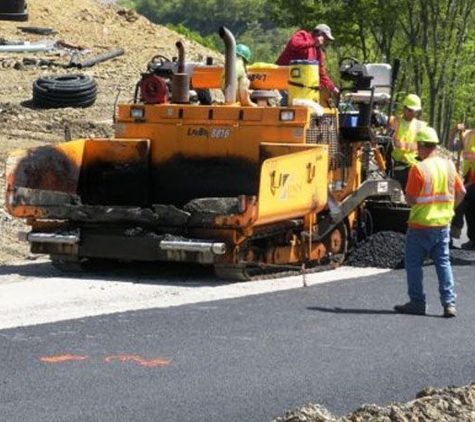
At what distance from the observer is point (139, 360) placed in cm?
923

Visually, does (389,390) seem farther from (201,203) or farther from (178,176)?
(178,176)

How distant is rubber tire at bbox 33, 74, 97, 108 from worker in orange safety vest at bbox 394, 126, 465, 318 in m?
13.6

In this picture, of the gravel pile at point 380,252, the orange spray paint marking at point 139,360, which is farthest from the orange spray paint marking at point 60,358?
the gravel pile at point 380,252

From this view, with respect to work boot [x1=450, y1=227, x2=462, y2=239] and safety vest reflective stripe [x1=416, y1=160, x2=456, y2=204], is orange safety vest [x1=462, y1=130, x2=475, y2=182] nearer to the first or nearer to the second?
work boot [x1=450, y1=227, x2=462, y2=239]

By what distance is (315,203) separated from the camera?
43.9 ft

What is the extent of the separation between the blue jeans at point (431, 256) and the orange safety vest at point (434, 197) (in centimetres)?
8

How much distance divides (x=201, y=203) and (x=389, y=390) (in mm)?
4754

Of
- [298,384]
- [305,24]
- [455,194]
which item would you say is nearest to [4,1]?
[305,24]

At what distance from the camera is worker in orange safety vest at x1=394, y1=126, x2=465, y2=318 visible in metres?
11.3

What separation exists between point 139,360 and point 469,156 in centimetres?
815

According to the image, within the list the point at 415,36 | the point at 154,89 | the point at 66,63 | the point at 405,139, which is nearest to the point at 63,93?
the point at 66,63

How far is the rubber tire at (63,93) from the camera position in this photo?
24.2 m

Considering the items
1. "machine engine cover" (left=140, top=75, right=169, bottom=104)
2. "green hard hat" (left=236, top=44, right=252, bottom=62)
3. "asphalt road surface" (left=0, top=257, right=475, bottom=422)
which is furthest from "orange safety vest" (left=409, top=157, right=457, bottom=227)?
"machine engine cover" (left=140, top=75, right=169, bottom=104)

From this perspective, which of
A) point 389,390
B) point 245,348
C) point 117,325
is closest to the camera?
point 389,390
